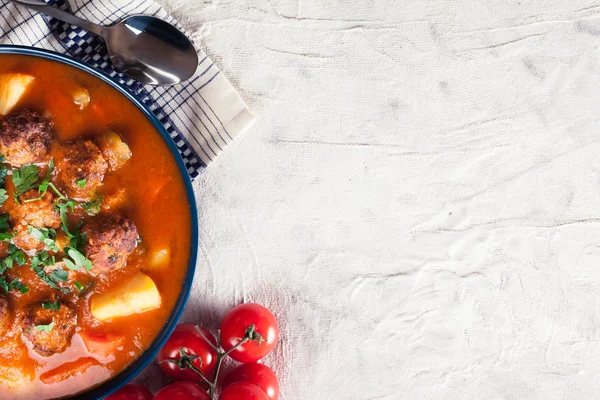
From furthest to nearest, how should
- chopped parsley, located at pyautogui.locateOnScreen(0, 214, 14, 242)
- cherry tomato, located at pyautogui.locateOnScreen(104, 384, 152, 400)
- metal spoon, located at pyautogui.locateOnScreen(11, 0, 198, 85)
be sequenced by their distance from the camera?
cherry tomato, located at pyautogui.locateOnScreen(104, 384, 152, 400) → metal spoon, located at pyautogui.locateOnScreen(11, 0, 198, 85) → chopped parsley, located at pyautogui.locateOnScreen(0, 214, 14, 242)

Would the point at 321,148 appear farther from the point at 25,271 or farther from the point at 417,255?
the point at 25,271

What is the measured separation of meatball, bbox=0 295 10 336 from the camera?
8.23 ft

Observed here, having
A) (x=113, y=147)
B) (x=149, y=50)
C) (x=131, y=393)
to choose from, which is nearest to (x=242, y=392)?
(x=131, y=393)

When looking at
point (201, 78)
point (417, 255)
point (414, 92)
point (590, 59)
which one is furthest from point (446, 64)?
point (201, 78)

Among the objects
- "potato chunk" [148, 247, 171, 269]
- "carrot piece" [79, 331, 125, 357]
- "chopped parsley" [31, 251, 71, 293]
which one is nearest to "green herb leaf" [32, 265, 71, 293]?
"chopped parsley" [31, 251, 71, 293]

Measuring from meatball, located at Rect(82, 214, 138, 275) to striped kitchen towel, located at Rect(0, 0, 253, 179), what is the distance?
474mm

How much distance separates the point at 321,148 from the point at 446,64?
70 cm

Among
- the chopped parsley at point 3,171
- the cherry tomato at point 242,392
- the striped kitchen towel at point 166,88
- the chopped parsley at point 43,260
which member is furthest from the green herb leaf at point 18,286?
the cherry tomato at point 242,392

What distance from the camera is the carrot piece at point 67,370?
8.57ft

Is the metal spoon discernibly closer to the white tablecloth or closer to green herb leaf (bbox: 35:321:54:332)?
the white tablecloth

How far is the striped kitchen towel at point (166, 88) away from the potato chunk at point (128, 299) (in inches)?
22.2

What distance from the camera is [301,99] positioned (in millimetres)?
2898

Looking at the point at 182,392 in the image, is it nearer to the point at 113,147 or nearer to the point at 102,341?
the point at 102,341

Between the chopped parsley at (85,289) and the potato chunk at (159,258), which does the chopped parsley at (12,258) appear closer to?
the chopped parsley at (85,289)
